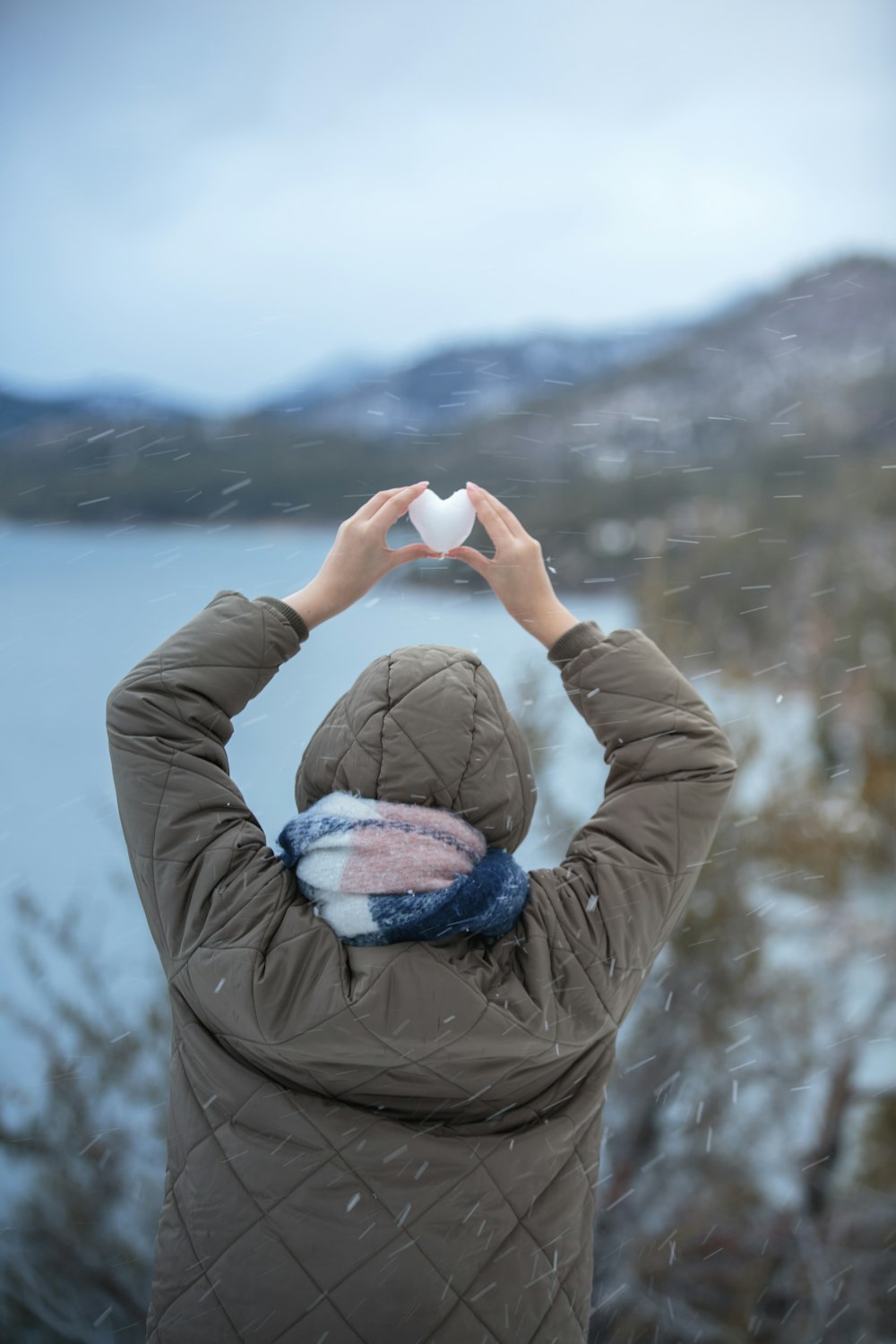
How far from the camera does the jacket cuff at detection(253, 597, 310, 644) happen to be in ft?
2.34

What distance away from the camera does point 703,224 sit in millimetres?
2115

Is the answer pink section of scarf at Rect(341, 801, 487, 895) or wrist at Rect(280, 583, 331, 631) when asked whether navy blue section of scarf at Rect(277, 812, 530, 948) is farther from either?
wrist at Rect(280, 583, 331, 631)

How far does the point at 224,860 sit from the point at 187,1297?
30cm

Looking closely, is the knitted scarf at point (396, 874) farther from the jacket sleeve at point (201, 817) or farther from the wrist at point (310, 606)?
the wrist at point (310, 606)

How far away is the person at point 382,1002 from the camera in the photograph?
0.60 meters

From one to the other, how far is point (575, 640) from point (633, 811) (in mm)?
147

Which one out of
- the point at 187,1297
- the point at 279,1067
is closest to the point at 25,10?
the point at 279,1067

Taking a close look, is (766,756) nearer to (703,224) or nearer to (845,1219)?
(845,1219)

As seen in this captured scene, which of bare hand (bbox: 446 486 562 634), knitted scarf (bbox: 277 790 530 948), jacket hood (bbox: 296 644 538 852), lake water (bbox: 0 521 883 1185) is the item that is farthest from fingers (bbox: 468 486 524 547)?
lake water (bbox: 0 521 883 1185)

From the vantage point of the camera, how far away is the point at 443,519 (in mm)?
788

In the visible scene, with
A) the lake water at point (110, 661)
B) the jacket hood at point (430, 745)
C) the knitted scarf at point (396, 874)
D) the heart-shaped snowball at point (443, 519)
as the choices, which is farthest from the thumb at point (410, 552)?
the lake water at point (110, 661)

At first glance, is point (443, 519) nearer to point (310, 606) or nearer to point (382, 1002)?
point (310, 606)

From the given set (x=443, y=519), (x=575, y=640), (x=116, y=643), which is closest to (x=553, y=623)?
(x=575, y=640)

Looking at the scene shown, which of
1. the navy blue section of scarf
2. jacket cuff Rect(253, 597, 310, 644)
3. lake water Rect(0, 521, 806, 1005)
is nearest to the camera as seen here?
the navy blue section of scarf
